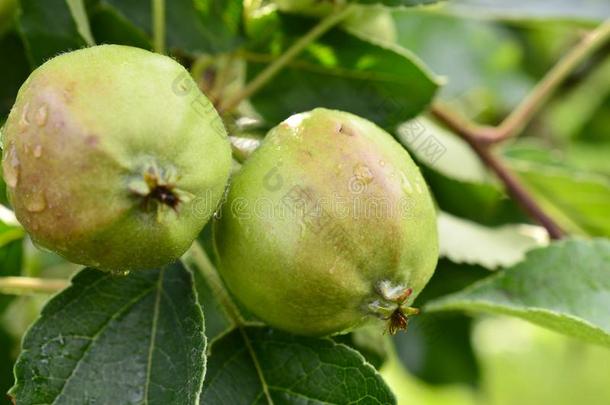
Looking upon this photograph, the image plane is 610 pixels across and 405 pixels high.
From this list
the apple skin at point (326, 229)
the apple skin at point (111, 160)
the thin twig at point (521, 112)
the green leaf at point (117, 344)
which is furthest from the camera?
the thin twig at point (521, 112)

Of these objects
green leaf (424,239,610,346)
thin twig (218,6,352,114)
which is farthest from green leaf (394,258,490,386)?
thin twig (218,6,352,114)

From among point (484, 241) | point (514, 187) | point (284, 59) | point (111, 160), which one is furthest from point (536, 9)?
point (111, 160)

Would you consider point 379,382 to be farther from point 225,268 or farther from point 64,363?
point 64,363

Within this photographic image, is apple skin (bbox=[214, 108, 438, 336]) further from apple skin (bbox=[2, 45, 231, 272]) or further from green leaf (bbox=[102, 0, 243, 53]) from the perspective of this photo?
green leaf (bbox=[102, 0, 243, 53])

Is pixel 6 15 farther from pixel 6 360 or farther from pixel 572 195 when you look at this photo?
pixel 572 195

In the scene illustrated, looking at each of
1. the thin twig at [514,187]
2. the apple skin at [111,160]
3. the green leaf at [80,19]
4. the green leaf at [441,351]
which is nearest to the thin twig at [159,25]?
the green leaf at [80,19]

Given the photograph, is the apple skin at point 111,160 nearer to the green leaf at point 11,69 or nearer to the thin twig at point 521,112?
the green leaf at point 11,69

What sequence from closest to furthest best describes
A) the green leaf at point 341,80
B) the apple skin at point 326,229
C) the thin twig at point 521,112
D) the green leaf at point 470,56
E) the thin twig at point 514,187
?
1. the apple skin at point 326,229
2. the green leaf at point 341,80
3. the thin twig at point 514,187
4. the thin twig at point 521,112
5. the green leaf at point 470,56

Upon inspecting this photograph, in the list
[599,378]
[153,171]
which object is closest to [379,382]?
[153,171]
